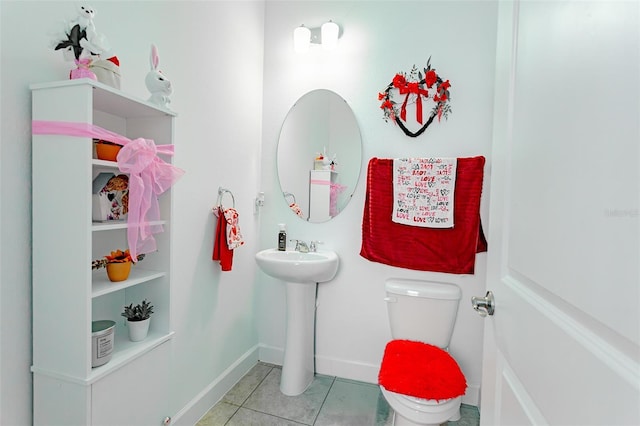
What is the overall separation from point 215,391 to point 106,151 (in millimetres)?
1495

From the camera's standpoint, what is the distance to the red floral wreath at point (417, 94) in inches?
76.7

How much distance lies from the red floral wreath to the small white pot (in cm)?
172

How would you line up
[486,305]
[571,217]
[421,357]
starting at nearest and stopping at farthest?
[571,217] → [486,305] → [421,357]

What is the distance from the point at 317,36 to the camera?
2217 mm

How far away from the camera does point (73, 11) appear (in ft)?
3.65

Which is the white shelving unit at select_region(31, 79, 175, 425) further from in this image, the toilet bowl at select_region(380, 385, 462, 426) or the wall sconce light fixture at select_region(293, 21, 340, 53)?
the wall sconce light fixture at select_region(293, 21, 340, 53)

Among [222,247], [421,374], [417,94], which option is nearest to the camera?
[421,374]

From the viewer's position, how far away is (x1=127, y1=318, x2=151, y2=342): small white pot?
1.25m

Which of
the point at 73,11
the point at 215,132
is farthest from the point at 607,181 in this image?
the point at 215,132

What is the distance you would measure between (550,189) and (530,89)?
220 mm

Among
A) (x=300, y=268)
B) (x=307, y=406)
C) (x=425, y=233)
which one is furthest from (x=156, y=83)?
(x=307, y=406)

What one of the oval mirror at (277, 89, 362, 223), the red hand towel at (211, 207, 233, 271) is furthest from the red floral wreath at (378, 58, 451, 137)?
the red hand towel at (211, 207, 233, 271)

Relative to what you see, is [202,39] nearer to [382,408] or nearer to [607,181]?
[607,181]

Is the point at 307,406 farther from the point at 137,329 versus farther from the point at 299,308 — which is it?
the point at 137,329
